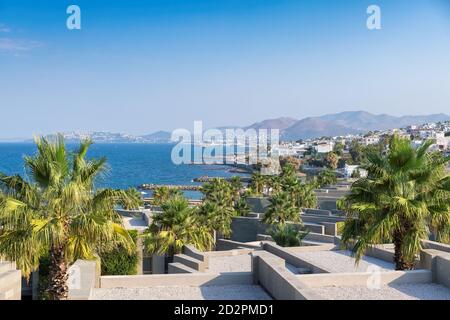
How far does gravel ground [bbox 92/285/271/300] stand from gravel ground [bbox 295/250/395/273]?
3712 millimetres

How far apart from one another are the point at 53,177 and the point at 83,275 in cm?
273

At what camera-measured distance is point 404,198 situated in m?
11.6

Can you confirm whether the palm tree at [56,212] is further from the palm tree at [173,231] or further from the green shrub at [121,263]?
the green shrub at [121,263]

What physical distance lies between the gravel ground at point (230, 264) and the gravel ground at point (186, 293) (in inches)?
223

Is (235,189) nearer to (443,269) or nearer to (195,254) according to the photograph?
(195,254)

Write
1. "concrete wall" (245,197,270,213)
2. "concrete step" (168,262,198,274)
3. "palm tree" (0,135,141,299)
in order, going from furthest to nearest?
"concrete wall" (245,197,270,213) < "concrete step" (168,262,198,274) < "palm tree" (0,135,141,299)

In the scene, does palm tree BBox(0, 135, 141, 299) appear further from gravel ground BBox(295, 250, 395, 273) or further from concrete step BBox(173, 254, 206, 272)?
concrete step BBox(173, 254, 206, 272)

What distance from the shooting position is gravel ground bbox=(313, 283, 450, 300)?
1070 cm

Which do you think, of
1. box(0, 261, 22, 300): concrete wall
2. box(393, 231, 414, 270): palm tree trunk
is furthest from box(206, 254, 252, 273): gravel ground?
box(0, 261, 22, 300): concrete wall

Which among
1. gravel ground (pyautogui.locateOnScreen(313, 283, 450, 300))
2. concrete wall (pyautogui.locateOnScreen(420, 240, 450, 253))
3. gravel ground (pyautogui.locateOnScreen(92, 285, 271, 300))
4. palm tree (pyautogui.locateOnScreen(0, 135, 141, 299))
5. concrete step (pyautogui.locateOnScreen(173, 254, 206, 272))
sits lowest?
concrete step (pyautogui.locateOnScreen(173, 254, 206, 272))

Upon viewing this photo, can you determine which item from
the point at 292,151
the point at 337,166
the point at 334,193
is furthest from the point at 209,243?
the point at 292,151

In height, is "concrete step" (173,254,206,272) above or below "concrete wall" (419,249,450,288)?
below

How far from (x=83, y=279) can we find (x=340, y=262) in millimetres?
9422
